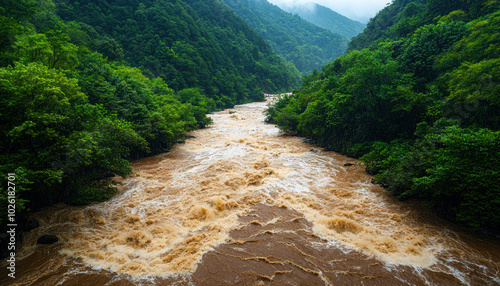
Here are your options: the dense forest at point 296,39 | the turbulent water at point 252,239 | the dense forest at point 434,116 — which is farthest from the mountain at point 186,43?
the dense forest at point 296,39

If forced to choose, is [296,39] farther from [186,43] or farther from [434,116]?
[434,116]

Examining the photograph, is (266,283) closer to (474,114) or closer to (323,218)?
(323,218)

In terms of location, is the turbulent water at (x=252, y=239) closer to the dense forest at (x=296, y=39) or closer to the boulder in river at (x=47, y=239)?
the boulder in river at (x=47, y=239)

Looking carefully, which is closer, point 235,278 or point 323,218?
point 235,278

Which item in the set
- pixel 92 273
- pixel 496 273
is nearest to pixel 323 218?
pixel 496 273

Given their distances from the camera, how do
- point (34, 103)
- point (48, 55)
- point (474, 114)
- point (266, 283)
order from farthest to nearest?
point (48, 55) → point (474, 114) → point (34, 103) → point (266, 283)

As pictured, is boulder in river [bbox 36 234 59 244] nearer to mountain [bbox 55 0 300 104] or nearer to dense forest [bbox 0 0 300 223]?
dense forest [bbox 0 0 300 223]

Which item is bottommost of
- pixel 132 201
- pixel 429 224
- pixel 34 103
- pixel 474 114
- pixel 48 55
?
pixel 132 201
